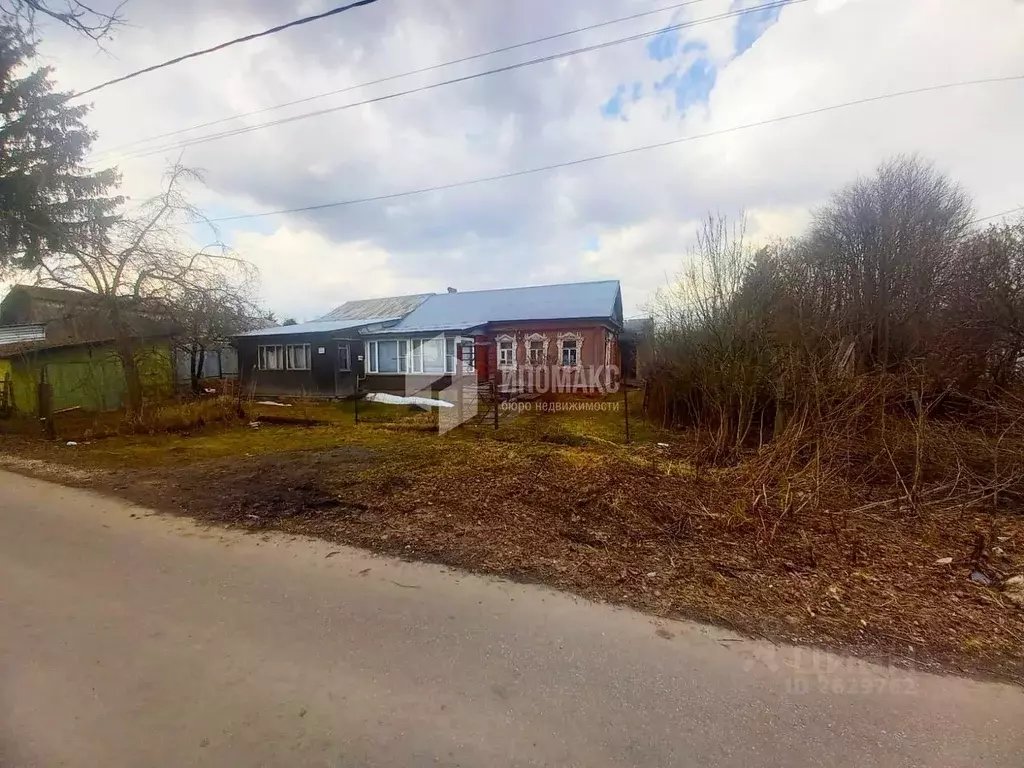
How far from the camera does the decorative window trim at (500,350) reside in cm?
1848

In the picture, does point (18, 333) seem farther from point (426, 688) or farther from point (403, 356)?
point (426, 688)

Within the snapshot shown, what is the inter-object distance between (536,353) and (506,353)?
1.30m

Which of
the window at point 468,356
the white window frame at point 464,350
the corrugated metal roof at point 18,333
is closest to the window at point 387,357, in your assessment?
the white window frame at point 464,350

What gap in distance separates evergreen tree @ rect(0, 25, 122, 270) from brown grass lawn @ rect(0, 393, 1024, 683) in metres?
4.74

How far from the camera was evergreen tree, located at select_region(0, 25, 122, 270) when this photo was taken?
30.4 feet

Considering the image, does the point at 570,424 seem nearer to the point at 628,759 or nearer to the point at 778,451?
the point at 778,451

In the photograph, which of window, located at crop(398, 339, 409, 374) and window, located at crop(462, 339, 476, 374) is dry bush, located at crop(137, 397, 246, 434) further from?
window, located at crop(462, 339, 476, 374)

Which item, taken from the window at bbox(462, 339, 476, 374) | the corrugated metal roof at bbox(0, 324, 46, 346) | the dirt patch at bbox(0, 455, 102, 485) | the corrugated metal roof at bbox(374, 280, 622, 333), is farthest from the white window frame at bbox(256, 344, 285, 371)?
the dirt patch at bbox(0, 455, 102, 485)

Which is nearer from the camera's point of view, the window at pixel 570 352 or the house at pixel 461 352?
the house at pixel 461 352

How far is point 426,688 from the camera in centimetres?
235

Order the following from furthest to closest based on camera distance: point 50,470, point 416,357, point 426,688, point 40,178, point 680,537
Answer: point 416,357
point 40,178
point 50,470
point 680,537
point 426,688

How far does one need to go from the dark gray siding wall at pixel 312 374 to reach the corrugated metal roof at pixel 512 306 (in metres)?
2.33

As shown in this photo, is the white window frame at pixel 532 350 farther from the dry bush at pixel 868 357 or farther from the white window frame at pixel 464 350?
the dry bush at pixel 868 357

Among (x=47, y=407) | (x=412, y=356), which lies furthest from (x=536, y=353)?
(x=47, y=407)
